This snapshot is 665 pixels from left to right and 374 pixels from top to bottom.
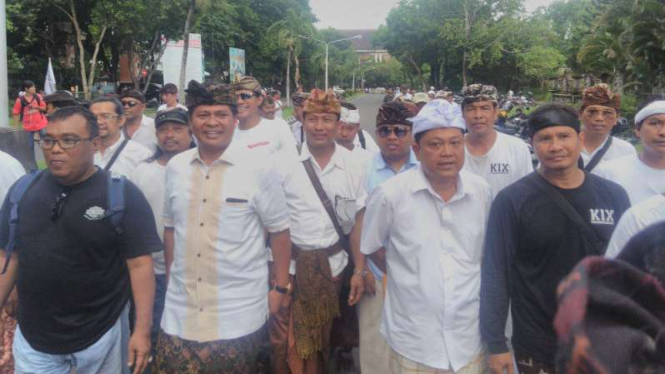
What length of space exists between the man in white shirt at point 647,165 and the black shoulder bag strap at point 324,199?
5.67 feet

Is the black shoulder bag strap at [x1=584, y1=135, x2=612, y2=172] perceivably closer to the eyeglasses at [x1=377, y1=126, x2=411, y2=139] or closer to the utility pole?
the eyeglasses at [x1=377, y1=126, x2=411, y2=139]

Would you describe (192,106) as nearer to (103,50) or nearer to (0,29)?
(0,29)

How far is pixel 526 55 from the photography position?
3956cm

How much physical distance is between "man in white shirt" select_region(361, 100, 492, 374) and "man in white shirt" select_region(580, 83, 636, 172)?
1951 mm

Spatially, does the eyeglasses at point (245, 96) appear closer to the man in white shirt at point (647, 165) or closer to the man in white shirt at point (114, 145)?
the man in white shirt at point (114, 145)

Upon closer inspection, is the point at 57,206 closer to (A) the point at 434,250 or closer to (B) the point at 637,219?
(A) the point at 434,250

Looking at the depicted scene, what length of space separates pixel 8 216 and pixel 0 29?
19.1ft

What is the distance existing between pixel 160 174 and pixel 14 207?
124 centimetres

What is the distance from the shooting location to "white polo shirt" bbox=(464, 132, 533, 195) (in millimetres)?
3941

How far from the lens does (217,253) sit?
3.07 m

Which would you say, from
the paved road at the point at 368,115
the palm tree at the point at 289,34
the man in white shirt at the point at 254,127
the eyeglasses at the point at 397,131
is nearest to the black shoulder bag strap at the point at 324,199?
the eyeglasses at the point at 397,131

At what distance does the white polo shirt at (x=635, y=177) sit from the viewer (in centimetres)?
341

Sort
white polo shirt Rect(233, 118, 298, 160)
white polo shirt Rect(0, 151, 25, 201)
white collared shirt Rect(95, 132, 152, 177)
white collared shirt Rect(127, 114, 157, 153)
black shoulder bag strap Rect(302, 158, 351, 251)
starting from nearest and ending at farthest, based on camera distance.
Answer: white polo shirt Rect(0, 151, 25, 201)
black shoulder bag strap Rect(302, 158, 351, 251)
white collared shirt Rect(95, 132, 152, 177)
white polo shirt Rect(233, 118, 298, 160)
white collared shirt Rect(127, 114, 157, 153)

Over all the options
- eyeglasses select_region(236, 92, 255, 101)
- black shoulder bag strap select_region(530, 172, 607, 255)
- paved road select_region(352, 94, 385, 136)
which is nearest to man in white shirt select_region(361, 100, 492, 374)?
black shoulder bag strap select_region(530, 172, 607, 255)
